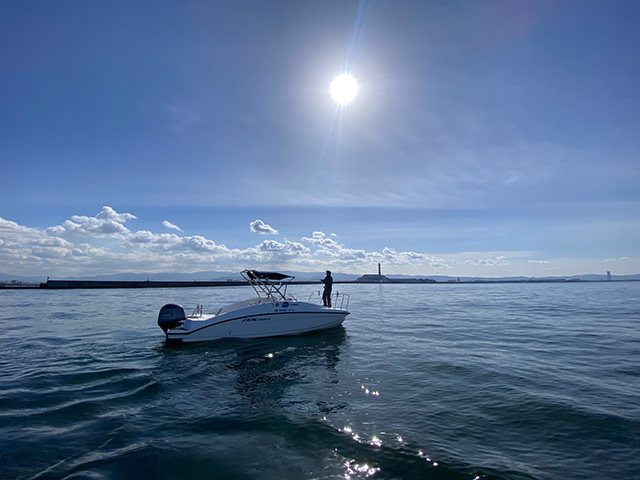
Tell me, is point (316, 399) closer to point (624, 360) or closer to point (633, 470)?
point (633, 470)

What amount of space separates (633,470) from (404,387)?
14.0 ft

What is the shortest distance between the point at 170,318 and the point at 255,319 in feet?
11.7

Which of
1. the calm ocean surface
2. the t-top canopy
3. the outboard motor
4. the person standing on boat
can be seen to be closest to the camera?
the calm ocean surface

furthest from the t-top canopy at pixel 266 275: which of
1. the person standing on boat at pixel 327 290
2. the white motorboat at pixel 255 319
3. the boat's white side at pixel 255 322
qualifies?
the person standing on boat at pixel 327 290


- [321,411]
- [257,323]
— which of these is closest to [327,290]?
[257,323]

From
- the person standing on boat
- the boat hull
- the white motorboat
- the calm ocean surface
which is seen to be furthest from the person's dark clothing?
the calm ocean surface

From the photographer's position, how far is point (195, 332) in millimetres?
13320

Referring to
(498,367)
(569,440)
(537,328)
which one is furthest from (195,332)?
(537,328)

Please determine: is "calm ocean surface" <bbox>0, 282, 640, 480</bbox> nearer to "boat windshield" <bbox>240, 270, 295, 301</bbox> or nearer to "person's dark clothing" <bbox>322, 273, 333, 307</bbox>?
"boat windshield" <bbox>240, 270, 295, 301</bbox>

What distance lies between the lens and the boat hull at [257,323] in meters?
13.4

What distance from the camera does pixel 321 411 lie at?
6801mm

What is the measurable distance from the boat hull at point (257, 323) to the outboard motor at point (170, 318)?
0.91 ft

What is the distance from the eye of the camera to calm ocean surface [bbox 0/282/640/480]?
4.84m

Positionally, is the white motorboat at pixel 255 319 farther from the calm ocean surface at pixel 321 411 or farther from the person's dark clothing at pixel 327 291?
the person's dark clothing at pixel 327 291
